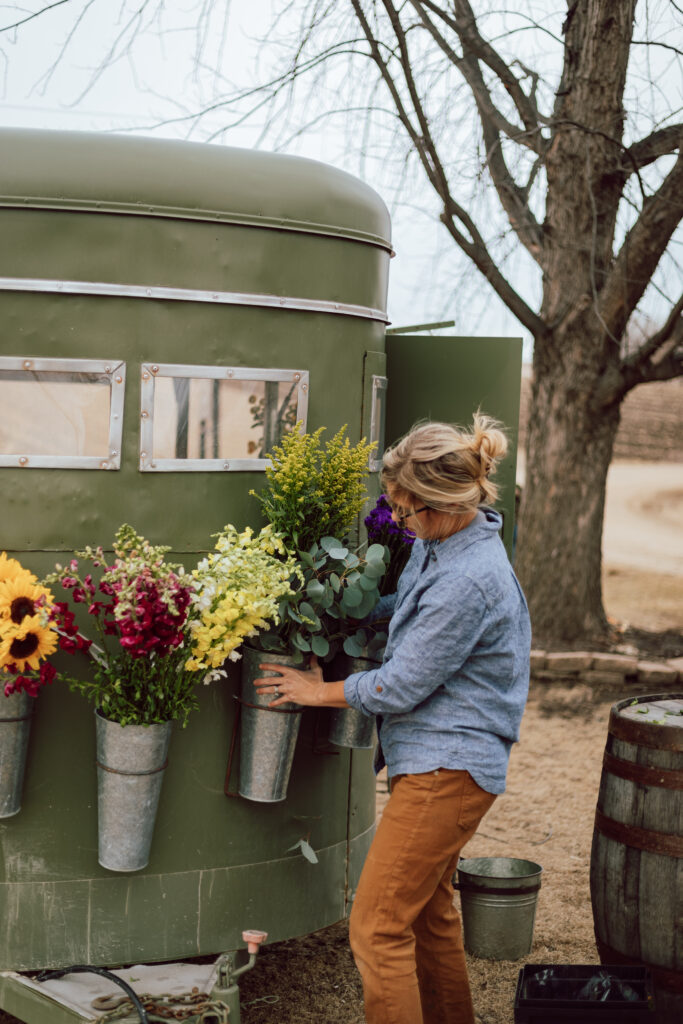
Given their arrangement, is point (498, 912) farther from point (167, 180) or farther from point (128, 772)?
point (167, 180)

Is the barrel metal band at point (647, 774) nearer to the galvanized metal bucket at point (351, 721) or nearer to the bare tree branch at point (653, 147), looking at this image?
the galvanized metal bucket at point (351, 721)

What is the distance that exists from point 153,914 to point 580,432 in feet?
19.1

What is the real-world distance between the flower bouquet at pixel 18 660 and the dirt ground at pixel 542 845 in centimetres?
105

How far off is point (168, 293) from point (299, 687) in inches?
48.1

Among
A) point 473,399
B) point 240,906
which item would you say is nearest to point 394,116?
point 473,399

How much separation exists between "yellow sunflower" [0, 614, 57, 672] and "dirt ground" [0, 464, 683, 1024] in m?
1.45

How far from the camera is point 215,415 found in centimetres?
342

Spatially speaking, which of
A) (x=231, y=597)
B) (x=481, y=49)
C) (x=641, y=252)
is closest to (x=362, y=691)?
(x=231, y=597)

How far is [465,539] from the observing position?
298 centimetres

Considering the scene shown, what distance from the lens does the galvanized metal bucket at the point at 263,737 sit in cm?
337

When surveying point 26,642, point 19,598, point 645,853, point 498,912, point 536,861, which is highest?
point 19,598

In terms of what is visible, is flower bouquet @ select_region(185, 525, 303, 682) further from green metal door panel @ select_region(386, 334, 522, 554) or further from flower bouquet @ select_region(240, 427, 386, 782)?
green metal door panel @ select_region(386, 334, 522, 554)

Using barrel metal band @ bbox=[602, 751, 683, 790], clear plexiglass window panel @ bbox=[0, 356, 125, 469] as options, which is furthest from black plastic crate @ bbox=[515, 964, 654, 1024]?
clear plexiglass window panel @ bbox=[0, 356, 125, 469]

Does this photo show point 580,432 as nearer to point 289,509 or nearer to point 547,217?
point 547,217
